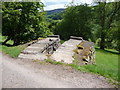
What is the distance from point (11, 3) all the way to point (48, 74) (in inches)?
457

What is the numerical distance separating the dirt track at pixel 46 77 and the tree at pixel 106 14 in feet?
58.8

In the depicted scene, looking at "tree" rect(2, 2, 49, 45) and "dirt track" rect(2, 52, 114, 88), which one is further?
"tree" rect(2, 2, 49, 45)

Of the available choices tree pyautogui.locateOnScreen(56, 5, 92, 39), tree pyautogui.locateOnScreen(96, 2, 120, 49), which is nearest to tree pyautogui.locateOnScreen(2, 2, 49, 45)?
tree pyautogui.locateOnScreen(96, 2, 120, 49)

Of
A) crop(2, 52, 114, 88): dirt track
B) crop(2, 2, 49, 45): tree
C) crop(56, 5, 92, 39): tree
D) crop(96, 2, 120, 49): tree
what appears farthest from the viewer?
crop(56, 5, 92, 39): tree

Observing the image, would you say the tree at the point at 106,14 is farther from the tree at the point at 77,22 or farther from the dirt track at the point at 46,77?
the dirt track at the point at 46,77

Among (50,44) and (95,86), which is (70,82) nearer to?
(95,86)

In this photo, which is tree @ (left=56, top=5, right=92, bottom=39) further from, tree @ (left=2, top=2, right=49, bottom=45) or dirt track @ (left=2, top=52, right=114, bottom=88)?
dirt track @ (left=2, top=52, right=114, bottom=88)

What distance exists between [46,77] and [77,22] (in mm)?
22977

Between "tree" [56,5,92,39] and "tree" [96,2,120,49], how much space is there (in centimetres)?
280

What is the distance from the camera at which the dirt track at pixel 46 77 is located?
410 centimetres

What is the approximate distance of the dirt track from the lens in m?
4.10

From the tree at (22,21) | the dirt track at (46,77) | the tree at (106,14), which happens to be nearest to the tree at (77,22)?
the tree at (106,14)

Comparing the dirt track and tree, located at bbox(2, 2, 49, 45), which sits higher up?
tree, located at bbox(2, 2, 49, 45)

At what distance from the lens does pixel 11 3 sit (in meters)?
14.4
